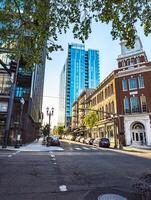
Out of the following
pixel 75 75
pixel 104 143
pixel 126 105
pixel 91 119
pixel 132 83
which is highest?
pixel 75 75

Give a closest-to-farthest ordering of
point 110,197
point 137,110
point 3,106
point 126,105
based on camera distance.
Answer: point 110,197 → point 3,106 → point 137,110 → point 126,105

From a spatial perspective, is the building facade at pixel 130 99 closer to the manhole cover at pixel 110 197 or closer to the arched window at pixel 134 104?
the arched window at pixel 134 104

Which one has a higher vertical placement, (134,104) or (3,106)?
(134,104)

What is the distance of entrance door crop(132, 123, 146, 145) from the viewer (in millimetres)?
35375

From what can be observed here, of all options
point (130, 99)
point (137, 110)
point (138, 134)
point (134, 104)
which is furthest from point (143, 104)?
point (138, 134)

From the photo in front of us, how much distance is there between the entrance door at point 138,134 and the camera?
116 ft

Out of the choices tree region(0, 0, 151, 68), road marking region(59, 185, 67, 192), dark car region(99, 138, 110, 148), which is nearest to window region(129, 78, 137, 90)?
dark car region(99, 138, 110, 148)

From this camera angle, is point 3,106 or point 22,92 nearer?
point 3,106

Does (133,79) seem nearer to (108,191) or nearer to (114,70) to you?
(114,70)

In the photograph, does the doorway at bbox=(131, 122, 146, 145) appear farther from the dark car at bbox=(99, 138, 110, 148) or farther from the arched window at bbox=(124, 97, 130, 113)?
the dark car at bbox=(99, 138, 110, 148)

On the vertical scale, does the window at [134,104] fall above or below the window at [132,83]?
below

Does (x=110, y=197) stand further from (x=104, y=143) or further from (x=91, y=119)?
(x=91, y=119)

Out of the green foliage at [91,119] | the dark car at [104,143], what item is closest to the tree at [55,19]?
the dark car at [104,143]

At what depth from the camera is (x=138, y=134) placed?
119 ft
